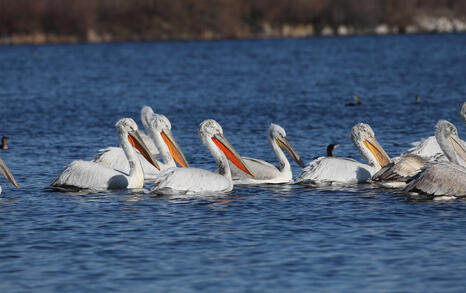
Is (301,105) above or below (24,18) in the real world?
below

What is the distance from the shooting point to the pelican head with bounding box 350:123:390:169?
11.4 metres

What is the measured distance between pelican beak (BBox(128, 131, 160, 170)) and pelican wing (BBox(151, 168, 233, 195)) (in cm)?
125

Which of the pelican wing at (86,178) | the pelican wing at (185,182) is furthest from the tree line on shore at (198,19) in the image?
the pelican wing at (185,182)

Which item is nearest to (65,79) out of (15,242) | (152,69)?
(152,69)

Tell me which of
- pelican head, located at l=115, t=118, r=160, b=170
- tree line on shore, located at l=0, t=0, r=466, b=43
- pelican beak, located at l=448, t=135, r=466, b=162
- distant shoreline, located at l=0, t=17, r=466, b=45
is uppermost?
tree line on shore, located at l=0, t=0, r=466, b=43

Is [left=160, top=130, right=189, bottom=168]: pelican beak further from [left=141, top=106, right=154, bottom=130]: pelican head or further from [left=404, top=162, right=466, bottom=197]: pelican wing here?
[left=404, top=162, right=466, bottom=197]: pelican wing

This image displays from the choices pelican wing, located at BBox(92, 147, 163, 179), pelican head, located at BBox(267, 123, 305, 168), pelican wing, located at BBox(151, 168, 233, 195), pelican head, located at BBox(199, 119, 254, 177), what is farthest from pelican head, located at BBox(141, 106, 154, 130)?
pelican wing, located at BBox(151, 168, 233, 195)

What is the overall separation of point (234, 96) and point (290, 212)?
16814mm

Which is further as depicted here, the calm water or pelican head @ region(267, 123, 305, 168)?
pelican head @ region(267, 123, 305, 168)

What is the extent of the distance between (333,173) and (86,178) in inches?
114

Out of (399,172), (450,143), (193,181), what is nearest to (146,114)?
(193,181)

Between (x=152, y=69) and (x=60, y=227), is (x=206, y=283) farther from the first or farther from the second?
(x=152, y=69)

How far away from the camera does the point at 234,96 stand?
25750 millimetres

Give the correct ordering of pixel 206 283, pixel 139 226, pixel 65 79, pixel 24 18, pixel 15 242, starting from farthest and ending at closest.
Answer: pixel 24 18, pixel 65 79, pixel 139 226, pixel 15 242, pixel 206 283
